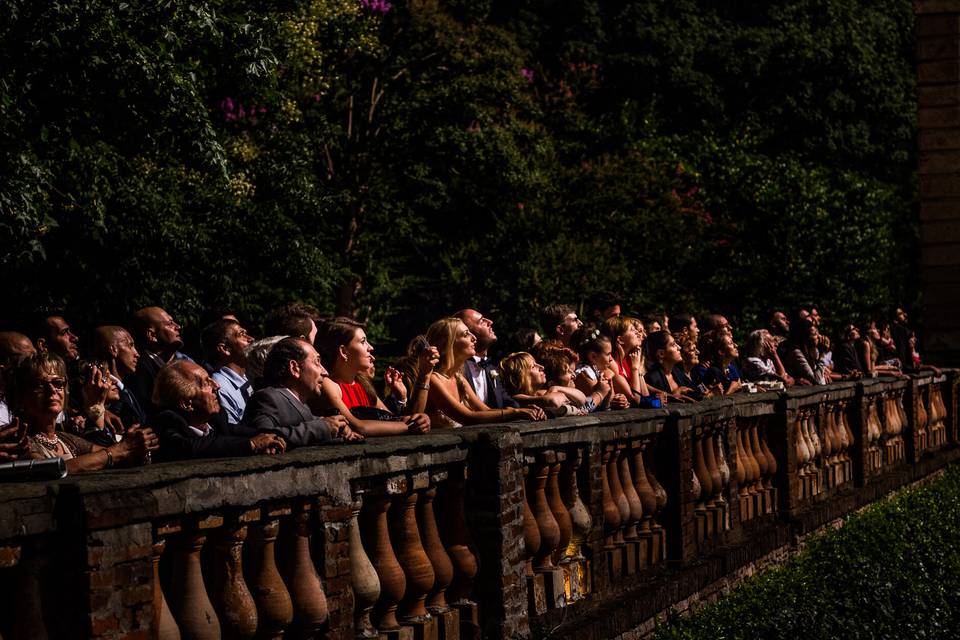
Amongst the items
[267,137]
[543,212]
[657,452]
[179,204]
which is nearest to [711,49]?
[543,212]

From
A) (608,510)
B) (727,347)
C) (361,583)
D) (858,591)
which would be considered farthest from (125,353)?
(727,347)

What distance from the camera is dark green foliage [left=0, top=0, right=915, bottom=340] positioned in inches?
575

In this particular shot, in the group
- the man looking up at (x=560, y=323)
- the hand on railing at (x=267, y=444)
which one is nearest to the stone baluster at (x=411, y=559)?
the hand on railing at (x=267, y=444)

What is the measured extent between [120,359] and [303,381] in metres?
2.30

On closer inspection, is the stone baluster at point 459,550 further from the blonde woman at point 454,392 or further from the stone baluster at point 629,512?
the stone baluster at point 629,512

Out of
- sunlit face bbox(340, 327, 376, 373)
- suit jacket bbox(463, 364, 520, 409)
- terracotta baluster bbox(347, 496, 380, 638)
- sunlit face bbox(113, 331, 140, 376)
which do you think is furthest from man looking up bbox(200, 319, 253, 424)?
terracotta baluster bbox(347, 496, 380, 638)

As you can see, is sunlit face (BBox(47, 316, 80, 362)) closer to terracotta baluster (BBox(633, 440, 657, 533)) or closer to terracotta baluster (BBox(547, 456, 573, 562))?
terracotta baluster (BBox(547, 456, 573, 562))

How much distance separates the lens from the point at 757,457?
11.1 metres

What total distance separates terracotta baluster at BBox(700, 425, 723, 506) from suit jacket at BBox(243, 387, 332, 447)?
4205 millimetres

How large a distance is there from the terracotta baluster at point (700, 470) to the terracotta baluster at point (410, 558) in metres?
3.84

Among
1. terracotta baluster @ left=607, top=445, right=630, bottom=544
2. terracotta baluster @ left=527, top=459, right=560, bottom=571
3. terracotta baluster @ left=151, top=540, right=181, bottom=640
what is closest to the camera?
terracotta baluster @ left=151, top=540, right=181, bottom=640

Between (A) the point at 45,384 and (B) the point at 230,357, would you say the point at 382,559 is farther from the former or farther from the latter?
(B) the point at 230,357

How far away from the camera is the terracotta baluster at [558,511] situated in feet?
24.1

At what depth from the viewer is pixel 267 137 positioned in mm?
23688
